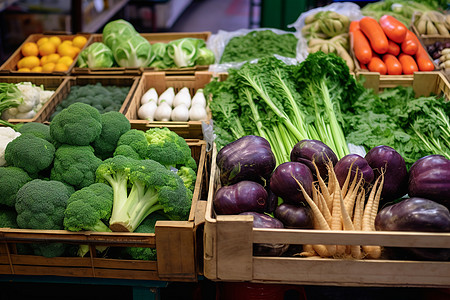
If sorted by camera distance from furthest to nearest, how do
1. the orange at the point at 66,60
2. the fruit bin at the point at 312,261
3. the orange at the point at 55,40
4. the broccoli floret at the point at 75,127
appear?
1. the orange at the point at 55,40
2. the orange at the point at 66,60
3. the broccoli floret at the point at 75,127
4. the fruit bin at the point at 312,261

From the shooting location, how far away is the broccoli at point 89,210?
1573mm

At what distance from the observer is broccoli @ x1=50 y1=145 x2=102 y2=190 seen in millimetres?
1743

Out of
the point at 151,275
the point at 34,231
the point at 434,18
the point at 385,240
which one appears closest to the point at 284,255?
the point at 385,240

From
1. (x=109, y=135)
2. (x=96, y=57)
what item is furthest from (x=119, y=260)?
(x=96, y=57)

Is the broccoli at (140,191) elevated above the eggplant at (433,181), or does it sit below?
below

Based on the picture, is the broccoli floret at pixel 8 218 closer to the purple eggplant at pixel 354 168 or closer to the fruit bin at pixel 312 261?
the fruit bin at pixel 312 261

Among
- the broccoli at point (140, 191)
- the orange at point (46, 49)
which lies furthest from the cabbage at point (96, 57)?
the broccoli at point (140, 191)

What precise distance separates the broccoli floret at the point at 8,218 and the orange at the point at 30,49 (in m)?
2.11

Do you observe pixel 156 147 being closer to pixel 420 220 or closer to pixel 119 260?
pixel 119 260

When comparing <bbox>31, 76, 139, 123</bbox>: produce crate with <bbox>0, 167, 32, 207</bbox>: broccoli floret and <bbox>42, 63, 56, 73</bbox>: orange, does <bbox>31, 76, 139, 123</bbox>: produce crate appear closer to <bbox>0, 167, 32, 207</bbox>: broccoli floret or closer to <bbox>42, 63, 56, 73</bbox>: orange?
<bbox>42, 63, 56, 73</bbox>: orange

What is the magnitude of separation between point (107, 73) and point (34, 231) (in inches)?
70.0

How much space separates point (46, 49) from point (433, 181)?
3.16 meters

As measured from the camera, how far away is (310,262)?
145 cm

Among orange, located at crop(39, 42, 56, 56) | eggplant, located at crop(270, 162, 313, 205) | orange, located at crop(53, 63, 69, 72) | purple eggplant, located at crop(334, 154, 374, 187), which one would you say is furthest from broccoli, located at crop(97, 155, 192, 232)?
orange, located at crop(39, 42, 56, 56)
